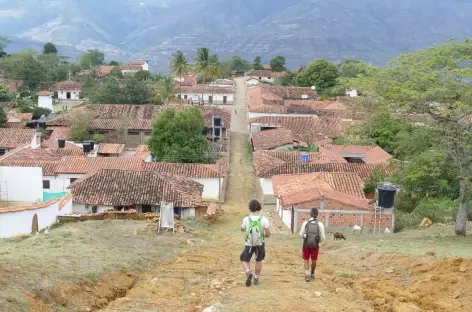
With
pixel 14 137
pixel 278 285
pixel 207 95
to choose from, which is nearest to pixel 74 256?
pixel 278 285

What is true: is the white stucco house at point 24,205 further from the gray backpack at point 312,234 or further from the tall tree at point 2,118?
the tall tree at point 2,118

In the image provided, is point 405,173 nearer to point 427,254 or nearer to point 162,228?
point 427,254

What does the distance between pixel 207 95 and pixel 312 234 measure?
63656mm

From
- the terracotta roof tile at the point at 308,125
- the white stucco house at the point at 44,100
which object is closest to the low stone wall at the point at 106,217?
the terracotta roof tile at the point at 308,125

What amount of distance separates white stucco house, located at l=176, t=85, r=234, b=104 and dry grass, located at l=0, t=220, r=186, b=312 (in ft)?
182

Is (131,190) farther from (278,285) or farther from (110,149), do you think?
(278,285)

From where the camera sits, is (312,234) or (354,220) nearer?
(312,234)

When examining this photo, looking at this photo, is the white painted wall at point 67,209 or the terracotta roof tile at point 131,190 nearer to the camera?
the white painted wall at point 67,209

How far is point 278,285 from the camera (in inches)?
391

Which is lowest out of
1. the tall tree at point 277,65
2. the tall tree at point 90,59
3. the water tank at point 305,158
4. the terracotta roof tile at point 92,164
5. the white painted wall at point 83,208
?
the white painted wall at point 83,208

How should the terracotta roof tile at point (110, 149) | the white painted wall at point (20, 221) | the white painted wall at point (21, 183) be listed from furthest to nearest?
the terracotta roof tile at point (110, 149), the white painted wall at point (21, 183), the white painted wall at point (20, 221)

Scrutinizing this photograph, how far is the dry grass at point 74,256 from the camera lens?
886cm

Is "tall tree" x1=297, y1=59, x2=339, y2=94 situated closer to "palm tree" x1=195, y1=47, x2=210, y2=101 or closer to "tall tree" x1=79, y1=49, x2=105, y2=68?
"palm tree" x1=195, y1=47, x2=210, y2=101

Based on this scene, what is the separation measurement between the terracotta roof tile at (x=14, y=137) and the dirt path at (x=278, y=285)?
3084 centimetres
